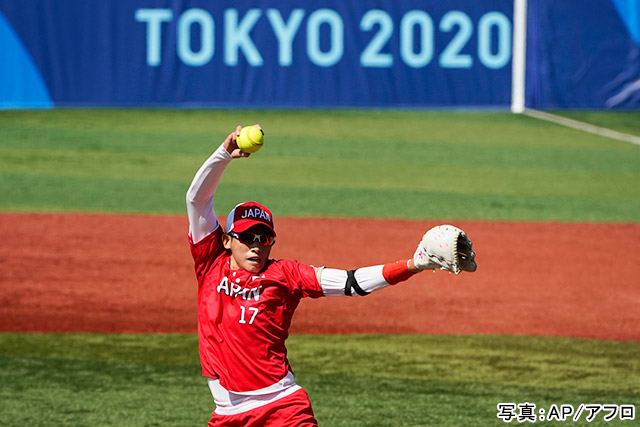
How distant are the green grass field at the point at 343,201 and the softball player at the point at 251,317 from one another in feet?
6.70

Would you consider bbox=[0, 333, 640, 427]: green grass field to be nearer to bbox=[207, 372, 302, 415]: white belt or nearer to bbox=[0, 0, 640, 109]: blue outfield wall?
bbox=[207, 372, 302, 415]: white belt

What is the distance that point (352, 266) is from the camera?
1111cm

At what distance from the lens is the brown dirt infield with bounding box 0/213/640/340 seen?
929 centimetres

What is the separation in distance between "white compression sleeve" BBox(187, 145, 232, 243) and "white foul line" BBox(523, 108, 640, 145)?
15.0m

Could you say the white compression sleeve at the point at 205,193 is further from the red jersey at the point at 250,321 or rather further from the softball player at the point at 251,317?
the red jersey at the point at 250,321

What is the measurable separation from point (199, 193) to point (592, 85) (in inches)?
610

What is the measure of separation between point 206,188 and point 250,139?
0.43m

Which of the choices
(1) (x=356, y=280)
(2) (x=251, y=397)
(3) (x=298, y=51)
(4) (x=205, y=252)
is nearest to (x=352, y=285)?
(1) (x=356, y=280)

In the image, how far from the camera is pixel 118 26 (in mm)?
Result: 18453

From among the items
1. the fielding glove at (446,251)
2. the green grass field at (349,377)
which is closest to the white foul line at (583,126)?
the green grass field at (349,377)

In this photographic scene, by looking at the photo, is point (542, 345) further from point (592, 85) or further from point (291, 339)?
point (592, 85)

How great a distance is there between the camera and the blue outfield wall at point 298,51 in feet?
60.6

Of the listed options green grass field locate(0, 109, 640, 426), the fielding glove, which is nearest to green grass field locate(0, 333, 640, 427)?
green grass field locate(0, 109, 640, 426)

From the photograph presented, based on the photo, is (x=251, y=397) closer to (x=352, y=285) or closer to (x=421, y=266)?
(x=352, y=285)
